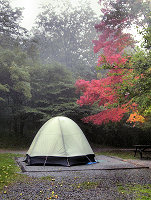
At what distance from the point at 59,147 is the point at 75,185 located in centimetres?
336

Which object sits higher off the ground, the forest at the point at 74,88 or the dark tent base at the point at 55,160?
the forest at the point at 74,88

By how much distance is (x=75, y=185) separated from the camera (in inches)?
217

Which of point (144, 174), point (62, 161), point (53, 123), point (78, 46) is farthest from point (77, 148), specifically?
point (78, 46)

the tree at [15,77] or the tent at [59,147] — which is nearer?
the tent at [59,147]

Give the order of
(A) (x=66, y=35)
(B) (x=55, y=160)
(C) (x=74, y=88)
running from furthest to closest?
(A) (x=66, y=35)
(C) (x=74, y=88)
(B) (x=55, y=160)

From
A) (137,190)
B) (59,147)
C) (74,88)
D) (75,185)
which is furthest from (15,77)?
(137,190)

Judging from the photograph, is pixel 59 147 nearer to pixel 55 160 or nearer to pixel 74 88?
pixel 55 160

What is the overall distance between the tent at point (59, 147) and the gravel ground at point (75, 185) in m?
1.42

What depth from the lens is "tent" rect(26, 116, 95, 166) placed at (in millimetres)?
8664

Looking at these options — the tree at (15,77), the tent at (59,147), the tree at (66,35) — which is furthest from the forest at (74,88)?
the tree at (66,35)

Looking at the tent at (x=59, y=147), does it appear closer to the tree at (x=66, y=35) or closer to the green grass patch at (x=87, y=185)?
the green grass patch at (x=87, y=185)

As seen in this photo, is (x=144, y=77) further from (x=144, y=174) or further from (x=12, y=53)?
(x=12, y=53)

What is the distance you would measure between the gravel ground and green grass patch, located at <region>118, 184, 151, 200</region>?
9 cm

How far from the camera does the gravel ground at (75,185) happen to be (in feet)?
15.1
